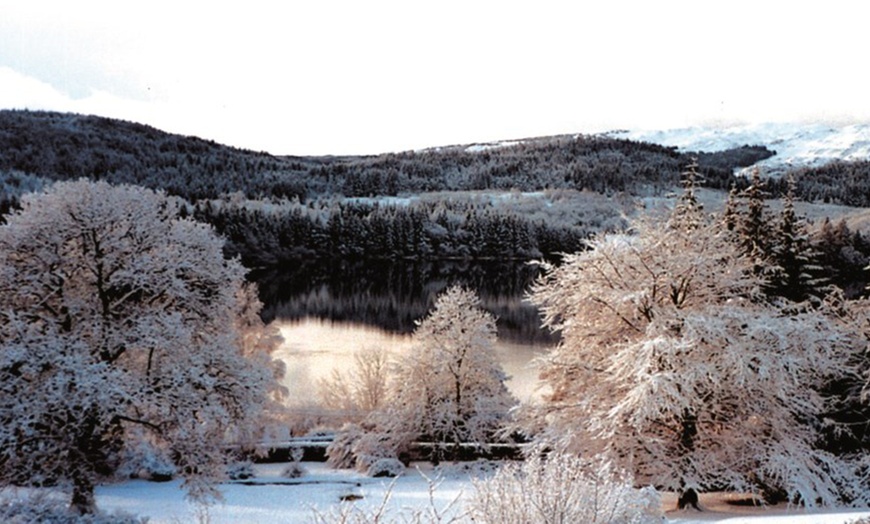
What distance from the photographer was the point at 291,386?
143 feet

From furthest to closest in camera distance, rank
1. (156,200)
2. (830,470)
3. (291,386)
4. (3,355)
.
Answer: (291,386) → (156,200) → (830,470) → (3,355)

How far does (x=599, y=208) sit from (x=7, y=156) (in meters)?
148

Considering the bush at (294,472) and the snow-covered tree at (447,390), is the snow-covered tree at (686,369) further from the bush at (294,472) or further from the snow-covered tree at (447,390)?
the bush at (294,472)

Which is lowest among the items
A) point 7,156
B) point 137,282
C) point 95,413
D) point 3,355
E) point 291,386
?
point 291,386

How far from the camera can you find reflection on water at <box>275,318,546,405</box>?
42.4 metres

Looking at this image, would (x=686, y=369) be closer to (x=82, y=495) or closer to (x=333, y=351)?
(x=82, y=495)

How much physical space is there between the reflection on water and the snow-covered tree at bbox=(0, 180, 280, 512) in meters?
17.3

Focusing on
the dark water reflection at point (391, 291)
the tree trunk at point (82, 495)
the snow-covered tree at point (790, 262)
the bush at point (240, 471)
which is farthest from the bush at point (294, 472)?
the dark water reflection at point (391, 291)

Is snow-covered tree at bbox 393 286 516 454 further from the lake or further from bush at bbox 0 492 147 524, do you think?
bush at bbox 0 492 147 524

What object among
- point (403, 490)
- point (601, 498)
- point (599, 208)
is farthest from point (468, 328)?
point (599, 208)

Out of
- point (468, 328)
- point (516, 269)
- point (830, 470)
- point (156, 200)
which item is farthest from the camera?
point (516, 269)

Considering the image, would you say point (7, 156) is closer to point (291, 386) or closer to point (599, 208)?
point (599, 208)

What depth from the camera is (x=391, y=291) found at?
294 feet

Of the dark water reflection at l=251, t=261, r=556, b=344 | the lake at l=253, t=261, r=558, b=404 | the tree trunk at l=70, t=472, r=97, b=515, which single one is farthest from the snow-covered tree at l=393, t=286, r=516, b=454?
the dark water reflection at l=251, t=261, r=556, b=344
